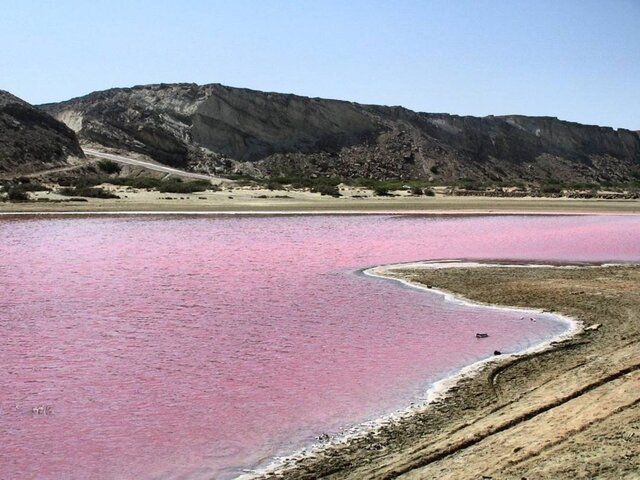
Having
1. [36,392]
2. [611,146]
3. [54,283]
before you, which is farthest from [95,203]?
[611,146]

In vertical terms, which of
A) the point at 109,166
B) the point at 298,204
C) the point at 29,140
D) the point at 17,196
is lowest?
the point at 298,204

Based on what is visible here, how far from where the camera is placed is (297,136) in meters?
89.4

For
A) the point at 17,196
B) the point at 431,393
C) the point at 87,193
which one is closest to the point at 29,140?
the point at 87,193

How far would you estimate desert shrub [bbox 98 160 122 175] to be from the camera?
63478 mm

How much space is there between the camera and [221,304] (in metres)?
14.1

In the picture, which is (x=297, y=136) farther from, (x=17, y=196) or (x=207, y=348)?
(x=207, y=348)

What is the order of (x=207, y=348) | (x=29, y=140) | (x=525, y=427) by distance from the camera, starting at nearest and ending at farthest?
(x=525, y=427), (x=207, y=348), (x=29, y=140)

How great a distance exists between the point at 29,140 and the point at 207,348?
5693cm

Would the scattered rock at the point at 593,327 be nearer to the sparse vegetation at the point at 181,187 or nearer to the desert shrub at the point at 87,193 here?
the desert shrub at the point at 87,193

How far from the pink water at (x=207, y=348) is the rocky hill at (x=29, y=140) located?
38.8 m

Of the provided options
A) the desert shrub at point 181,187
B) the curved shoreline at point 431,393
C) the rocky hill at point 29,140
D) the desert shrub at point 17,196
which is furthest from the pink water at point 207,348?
the rocky hill at point 29,140

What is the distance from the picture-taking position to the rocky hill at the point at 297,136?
8012cm

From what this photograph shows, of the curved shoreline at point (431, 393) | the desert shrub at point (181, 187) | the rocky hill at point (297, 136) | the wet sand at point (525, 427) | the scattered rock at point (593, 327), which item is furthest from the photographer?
the rocky hill at point (297, 136)

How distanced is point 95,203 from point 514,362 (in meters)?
32.0
